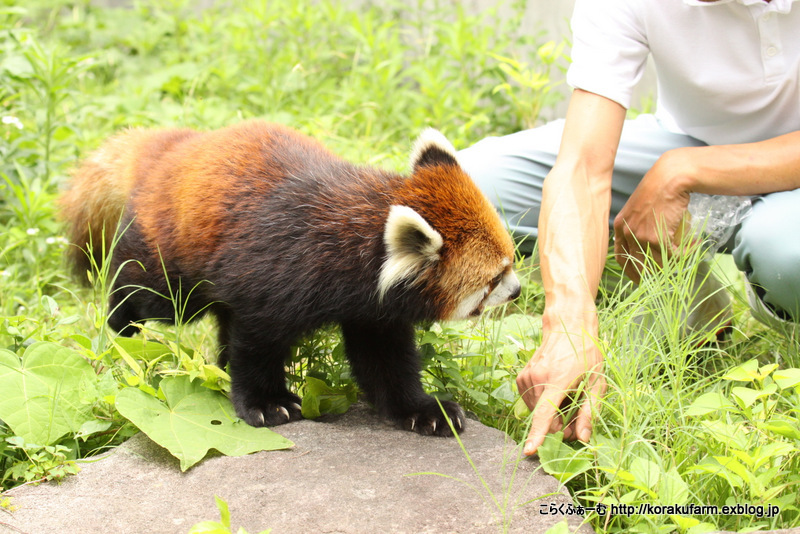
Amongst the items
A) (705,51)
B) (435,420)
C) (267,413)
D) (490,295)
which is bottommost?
(267,413)

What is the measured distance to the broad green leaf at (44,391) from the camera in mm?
2301

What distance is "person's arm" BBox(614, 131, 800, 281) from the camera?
2670 millimetres

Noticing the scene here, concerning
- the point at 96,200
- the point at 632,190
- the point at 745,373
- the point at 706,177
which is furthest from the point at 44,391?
the point at 632,190

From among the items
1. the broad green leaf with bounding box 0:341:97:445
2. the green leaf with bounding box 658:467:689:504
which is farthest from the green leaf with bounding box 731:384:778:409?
the broad green leaf with bounding box 0:341:97:445

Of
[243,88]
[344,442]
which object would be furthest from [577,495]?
[243,88]

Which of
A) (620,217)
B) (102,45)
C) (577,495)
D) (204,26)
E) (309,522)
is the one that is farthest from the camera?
(102,45)

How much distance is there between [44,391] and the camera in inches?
94.7

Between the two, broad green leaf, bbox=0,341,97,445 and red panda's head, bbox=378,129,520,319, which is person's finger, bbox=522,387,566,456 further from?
broad green leaf, bbox=0,341,97,445

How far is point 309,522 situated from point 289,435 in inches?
20.2

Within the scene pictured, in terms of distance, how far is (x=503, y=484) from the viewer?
6.84ft

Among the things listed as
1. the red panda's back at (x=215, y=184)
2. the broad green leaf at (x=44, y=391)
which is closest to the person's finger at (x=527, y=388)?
the red panda's back at (x=215, y=184)

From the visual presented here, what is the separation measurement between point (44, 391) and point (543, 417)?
5.20 ft

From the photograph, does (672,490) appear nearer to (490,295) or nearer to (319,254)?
(490,295)

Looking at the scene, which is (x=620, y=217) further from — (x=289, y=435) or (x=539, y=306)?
(x=289, y=435)
